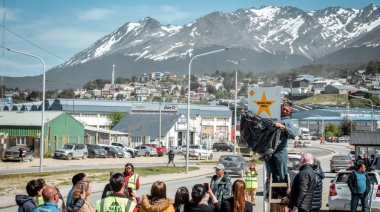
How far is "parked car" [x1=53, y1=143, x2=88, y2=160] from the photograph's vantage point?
5809 centimetres

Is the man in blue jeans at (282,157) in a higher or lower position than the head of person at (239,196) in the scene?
higher

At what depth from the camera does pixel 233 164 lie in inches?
1582

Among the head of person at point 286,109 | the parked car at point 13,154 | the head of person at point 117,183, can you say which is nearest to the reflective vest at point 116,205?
the head of person at point 117,183

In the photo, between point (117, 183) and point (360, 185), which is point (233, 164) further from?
point (117, 183)

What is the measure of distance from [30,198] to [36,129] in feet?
182

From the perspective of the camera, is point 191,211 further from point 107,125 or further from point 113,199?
point 107,125

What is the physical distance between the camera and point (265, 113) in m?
12.0

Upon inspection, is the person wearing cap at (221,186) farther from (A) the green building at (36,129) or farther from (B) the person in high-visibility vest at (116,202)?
(A) the green building at (36,129)

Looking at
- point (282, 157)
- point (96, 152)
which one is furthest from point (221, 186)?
point (96, 152)

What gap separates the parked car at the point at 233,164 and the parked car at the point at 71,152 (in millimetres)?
21571

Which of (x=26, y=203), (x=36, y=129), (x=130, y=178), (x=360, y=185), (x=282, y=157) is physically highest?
(x=36, y=129)

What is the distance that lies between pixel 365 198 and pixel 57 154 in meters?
45.0

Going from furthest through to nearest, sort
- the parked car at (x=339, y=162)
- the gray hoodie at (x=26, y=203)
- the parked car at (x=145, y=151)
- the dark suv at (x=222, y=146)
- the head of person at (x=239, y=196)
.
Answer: the dark suv at (x=222, y=146), the parked car at (x=145, y=151), the parked car at (x=339, y=162), the gray hoodie at (x=26, y=203), the head of person at (x=239, y=196)

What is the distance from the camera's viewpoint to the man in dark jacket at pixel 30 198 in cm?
973
